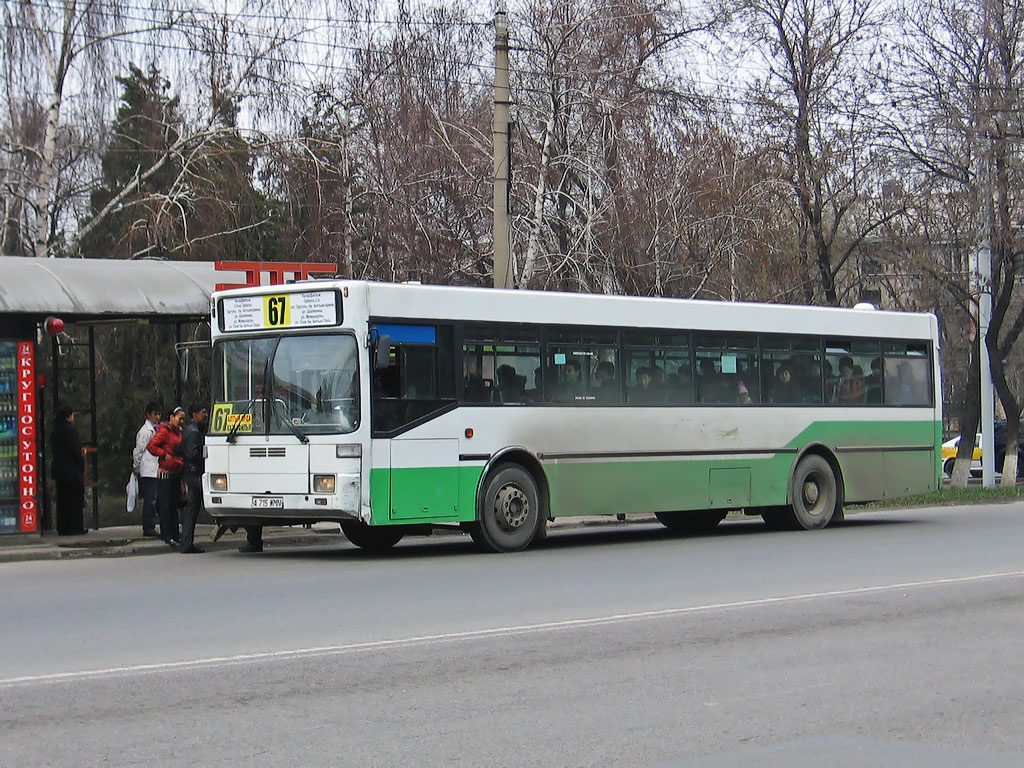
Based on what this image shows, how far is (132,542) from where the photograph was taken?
19.3m

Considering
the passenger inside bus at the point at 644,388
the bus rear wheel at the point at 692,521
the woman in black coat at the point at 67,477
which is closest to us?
the passenger inside bus at the point at 644,388

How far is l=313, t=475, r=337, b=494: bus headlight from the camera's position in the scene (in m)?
16.1

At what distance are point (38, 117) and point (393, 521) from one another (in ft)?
50.0

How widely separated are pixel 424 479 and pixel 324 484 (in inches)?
43.5

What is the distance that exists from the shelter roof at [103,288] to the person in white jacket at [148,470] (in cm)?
138

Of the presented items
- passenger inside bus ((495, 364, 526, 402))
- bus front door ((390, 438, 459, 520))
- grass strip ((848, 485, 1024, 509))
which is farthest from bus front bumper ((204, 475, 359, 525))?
grass strip ((848, 485, 1024, 509))

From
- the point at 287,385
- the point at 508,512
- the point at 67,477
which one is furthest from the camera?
the point at 67,477

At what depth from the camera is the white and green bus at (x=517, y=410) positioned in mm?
16375

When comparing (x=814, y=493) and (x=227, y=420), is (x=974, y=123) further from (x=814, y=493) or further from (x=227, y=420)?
(x=227, y=420)

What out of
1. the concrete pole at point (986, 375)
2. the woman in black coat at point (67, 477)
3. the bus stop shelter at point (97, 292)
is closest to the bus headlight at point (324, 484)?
the bus stop shelter at point (97, 292)

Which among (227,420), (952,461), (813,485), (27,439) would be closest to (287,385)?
(227,420)

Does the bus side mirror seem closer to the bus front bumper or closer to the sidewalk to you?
the bus front bumper

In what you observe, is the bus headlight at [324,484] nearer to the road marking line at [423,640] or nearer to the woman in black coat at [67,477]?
the woman in black coat at [67,477]

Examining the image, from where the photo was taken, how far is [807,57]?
3319 centimetres
